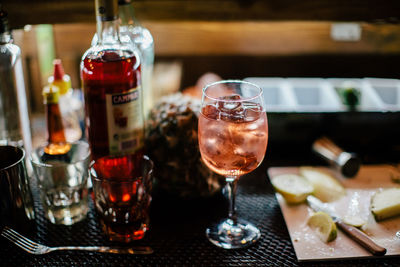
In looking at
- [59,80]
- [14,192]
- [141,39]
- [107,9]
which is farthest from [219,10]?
[14,192]

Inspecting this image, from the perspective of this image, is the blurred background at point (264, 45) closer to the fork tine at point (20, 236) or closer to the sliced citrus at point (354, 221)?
the sliced citrus at point (354, 221)

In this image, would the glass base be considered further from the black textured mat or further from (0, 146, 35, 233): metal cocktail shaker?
(0, 146, 35, 233): metal cocktail shaker

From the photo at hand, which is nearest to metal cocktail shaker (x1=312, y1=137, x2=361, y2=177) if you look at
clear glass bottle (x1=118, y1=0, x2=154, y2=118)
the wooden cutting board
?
the wooden cutting board

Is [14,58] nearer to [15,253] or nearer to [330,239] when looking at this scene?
[15,253]

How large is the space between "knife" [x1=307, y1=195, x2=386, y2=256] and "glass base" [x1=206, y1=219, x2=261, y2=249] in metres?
0.17

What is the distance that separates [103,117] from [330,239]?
1.93ft

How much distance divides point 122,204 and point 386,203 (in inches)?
25.1

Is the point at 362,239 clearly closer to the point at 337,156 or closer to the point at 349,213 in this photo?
the point at 349,213

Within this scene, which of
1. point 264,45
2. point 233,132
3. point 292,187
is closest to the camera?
point 233,132

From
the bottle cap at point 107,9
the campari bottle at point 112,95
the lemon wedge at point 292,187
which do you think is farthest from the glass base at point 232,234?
the bottle cap at point 107,9

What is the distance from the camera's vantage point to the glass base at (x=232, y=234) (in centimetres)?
97

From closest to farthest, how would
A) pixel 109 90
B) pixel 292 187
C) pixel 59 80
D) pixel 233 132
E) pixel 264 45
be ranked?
pixel 233 132
pixel 109 90
pixel 292 187
pixel 59 80
pixel 264 45

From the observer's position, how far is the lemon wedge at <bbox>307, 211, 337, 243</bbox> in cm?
95

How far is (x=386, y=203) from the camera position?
3.44ft
